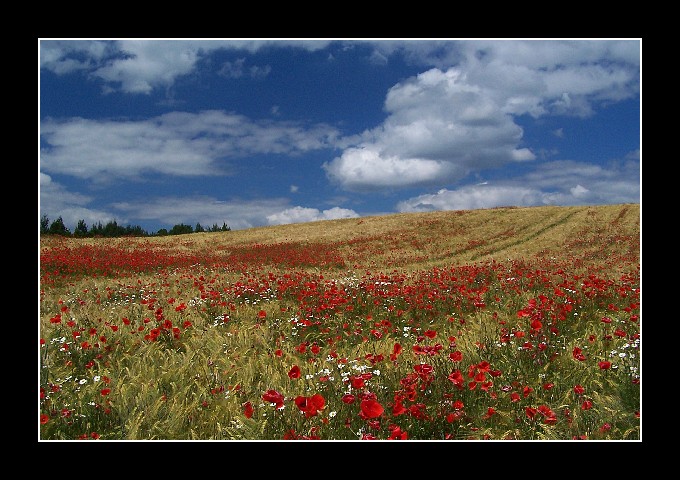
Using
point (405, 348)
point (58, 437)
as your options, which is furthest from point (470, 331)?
point (58, 437)

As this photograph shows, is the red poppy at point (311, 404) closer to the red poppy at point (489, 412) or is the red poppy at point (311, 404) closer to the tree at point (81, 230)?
the red poppy at point (489, 412)

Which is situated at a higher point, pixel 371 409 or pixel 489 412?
pixel 371 409

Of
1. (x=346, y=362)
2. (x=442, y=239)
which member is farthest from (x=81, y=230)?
(x=346, y=362)

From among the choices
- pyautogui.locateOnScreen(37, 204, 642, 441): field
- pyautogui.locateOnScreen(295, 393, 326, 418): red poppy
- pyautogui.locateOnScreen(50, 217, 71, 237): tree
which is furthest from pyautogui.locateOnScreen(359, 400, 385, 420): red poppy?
pyautogui.locateOnScreen(50, 217, 71, 237): tree

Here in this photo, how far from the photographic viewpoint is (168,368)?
4.75 meters

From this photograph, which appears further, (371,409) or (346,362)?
(346,362)

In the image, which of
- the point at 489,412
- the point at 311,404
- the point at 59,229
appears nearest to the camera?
the point at 311,404

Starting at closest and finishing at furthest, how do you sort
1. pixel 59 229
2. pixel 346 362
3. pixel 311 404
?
1. pixel 311 404
2. pixel 346 362
3. pixel 59 229

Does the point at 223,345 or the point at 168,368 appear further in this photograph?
the point at 223,345

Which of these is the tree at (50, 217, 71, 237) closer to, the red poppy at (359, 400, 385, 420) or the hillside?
the hillside

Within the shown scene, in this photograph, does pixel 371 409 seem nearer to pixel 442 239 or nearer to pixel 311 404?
pixel 311 404

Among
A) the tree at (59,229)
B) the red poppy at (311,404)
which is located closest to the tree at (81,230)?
the tree at (59,229)
